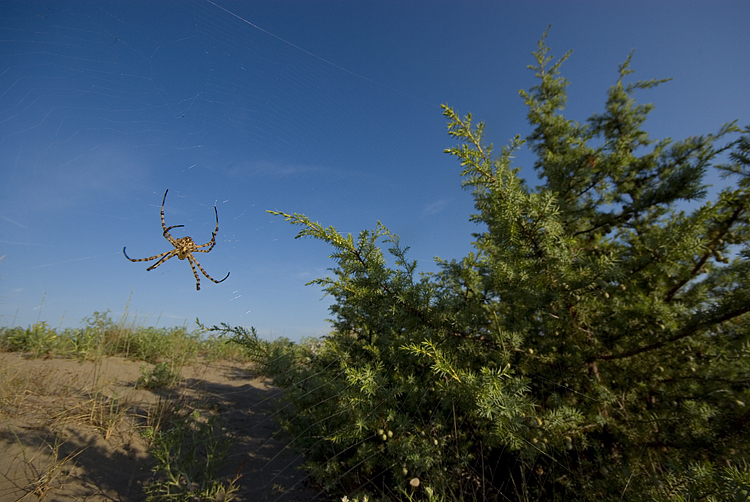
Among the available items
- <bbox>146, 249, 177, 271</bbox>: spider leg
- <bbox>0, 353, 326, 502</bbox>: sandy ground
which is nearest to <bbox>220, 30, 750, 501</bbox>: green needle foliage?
<bbox>0, 353, 326, 502</bbox>: sandy ground

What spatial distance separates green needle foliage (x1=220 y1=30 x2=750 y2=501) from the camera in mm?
1723

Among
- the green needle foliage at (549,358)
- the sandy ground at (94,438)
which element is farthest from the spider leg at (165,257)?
the green needle foliage at (549,358)

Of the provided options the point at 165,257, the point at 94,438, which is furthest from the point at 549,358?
the point at 165,257

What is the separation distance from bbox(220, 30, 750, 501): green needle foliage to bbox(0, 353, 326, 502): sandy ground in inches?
51.6

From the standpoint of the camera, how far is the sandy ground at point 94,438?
2.59 metres

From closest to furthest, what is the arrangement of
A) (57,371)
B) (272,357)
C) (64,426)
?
(272,357) → (64,426) → (57,371)

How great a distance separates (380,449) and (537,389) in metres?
1.25

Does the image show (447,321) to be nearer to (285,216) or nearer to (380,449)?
(380,449)

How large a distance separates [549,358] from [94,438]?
449 cm

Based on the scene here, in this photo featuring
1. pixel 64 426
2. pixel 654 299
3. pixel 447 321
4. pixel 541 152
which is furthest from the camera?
pixel 541 152

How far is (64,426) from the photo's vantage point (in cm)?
320

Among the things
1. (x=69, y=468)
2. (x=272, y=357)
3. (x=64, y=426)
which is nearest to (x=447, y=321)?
(x=272, y=357)

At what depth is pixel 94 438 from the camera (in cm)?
322

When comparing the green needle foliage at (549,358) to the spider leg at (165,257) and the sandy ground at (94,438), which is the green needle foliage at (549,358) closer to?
the sandy ground at (94,438)
